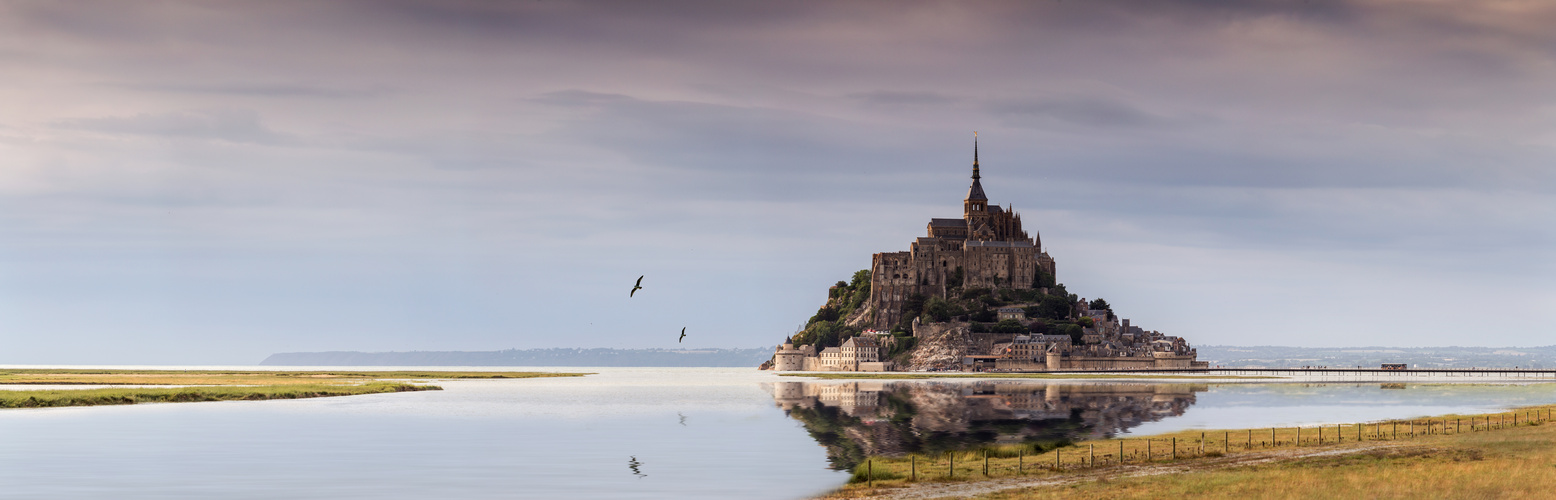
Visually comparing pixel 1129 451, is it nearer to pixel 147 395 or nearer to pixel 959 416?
pixel 959 416

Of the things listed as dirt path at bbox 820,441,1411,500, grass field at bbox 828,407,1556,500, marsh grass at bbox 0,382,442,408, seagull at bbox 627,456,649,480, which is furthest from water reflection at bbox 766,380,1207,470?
marsh grass at bbox 0,382,442,408

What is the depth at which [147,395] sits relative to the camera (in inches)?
3888

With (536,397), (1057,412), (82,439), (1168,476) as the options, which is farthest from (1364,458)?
(536,397)

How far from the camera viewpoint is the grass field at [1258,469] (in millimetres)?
35688

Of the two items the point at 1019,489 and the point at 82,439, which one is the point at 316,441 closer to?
the point at 82,439

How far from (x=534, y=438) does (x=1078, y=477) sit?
107 feet

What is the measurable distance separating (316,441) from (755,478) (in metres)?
26.3

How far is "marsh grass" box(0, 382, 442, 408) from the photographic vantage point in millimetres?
89938

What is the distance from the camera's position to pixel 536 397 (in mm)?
121312

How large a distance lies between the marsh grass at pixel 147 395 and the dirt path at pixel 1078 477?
72.3 metres

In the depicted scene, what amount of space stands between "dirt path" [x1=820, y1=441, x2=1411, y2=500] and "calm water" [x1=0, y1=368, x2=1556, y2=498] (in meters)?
4.41

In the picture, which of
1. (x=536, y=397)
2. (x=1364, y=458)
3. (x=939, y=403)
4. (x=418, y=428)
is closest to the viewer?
(x=1364, y=458)

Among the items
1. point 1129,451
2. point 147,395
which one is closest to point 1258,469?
point 1129,451

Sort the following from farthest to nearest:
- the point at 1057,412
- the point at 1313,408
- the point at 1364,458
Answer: the point at 1313,408 → the point at 1057,412 → the point at 1364,458
